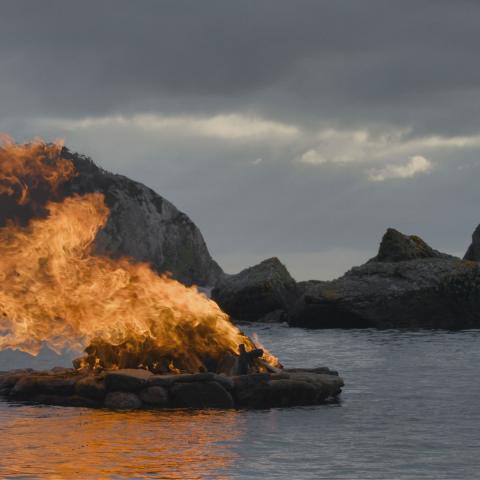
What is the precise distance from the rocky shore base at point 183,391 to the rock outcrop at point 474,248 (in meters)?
73.2

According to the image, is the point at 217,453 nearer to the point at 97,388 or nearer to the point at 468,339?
the point at 97,388

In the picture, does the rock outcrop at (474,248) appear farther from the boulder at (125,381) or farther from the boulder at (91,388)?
the boulder at (125,381)

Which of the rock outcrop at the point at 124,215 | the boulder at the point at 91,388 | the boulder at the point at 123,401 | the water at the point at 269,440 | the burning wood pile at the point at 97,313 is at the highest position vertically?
the rock outcrop at the point at 124,215

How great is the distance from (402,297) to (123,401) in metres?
42.6

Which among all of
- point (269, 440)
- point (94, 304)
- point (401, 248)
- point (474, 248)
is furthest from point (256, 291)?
point (269, 440)

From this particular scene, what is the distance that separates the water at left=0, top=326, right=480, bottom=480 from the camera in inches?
829

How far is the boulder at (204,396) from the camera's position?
31.1 m

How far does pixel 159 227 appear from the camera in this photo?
198750 mm

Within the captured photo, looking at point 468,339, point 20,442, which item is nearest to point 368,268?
point 468,339

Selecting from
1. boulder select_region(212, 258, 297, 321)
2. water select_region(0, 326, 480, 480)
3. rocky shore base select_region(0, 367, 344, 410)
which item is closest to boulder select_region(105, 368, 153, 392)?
rocky shore base select_region(0, 367, 344, 410)

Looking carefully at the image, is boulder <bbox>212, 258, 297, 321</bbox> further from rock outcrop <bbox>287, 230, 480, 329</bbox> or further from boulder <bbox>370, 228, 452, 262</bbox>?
boulder <bbox>370, 228, 452, 262</bbox>

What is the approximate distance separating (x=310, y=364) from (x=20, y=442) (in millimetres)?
27243

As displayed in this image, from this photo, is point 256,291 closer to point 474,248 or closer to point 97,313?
point 474,248

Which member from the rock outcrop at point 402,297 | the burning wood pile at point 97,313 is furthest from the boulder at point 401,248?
the burning wood pile at point 97,313
